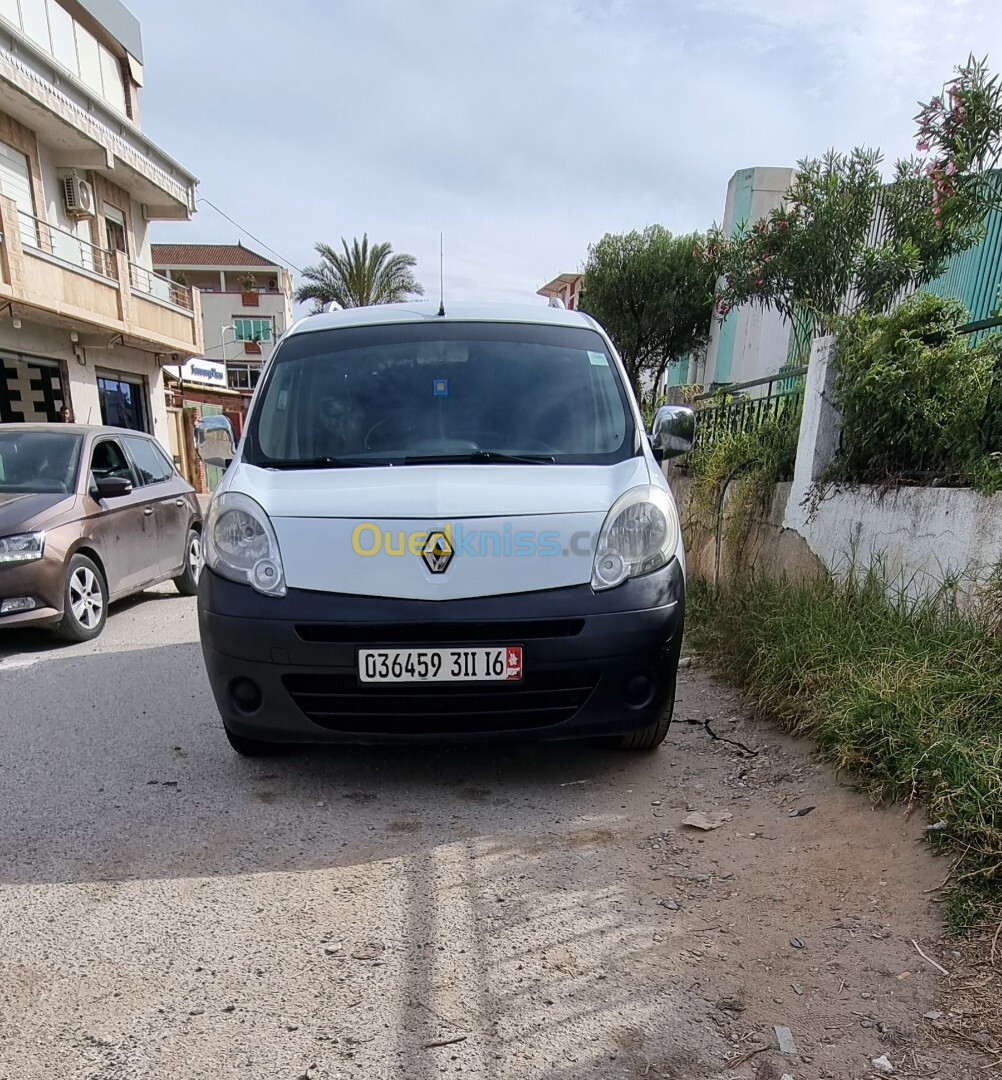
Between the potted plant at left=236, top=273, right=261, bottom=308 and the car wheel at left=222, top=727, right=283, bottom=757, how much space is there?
47.5 metres

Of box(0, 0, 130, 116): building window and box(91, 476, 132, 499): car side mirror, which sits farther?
box(0, 0, 130, 116): building window

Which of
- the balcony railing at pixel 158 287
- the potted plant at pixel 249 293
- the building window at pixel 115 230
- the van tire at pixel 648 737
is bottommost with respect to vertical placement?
the van tire at pixel 648 737

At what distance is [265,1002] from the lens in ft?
5.90

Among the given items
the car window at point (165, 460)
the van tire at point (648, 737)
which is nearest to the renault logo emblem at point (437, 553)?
the van tire at point (648, 737)

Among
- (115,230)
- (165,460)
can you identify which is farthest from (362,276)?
(165,460)

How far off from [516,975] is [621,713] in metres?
1.04

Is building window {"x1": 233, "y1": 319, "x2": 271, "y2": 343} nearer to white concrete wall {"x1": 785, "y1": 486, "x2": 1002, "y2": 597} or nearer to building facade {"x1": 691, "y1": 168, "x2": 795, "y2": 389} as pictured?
building facade {"x1": 691, "y1": 168, "x2": 795, "y2": 389}

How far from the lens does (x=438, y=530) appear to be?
2566 mm

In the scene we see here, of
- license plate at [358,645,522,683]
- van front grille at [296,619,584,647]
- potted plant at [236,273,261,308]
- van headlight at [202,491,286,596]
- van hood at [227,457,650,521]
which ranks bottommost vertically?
license plate at [358,645,522,683]

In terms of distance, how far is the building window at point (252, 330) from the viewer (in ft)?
147

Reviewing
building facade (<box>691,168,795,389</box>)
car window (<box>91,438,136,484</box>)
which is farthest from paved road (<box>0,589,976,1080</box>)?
building facade (<box>691,168,795,389</box>)

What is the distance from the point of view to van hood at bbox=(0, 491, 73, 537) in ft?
15.8

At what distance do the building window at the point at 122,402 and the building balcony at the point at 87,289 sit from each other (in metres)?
1.05

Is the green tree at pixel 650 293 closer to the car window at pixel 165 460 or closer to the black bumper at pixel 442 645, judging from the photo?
the car window at pixel 165 460
